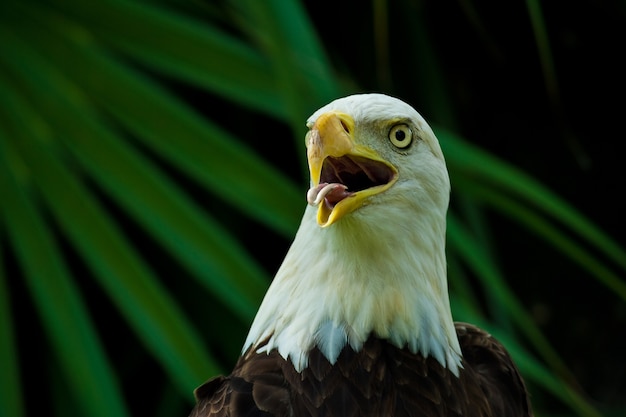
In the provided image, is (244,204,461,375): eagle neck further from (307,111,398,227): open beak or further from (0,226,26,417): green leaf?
(0,226,26,417): green leaf

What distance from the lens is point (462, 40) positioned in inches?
166

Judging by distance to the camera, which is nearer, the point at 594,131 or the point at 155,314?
the point at 155,314

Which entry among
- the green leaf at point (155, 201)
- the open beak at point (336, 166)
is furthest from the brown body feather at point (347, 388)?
the green leaf at point (155, 201)

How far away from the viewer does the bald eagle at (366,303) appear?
1.73 meters

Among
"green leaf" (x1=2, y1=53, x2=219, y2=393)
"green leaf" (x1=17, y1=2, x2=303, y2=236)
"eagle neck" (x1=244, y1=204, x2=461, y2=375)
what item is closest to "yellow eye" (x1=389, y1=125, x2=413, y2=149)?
"eagle neck" (x1=244, y1=204, x2=461, y2=375)

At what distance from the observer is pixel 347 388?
69.9 inches

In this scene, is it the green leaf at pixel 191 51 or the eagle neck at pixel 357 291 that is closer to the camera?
the eagle neck at pixel 357 291

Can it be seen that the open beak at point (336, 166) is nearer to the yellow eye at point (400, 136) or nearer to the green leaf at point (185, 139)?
the yellow eye at point (400, 136)

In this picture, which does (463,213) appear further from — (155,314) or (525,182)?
(155,314)

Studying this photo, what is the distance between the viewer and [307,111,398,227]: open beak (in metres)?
1.61

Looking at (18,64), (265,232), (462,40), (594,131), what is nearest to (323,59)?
(18,64)

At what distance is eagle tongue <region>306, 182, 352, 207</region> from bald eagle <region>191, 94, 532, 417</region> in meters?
0.04

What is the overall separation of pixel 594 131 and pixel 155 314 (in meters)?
2.40

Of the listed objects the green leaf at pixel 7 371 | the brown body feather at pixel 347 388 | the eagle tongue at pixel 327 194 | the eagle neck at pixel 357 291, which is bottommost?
the green leaf at pixel 7 371
